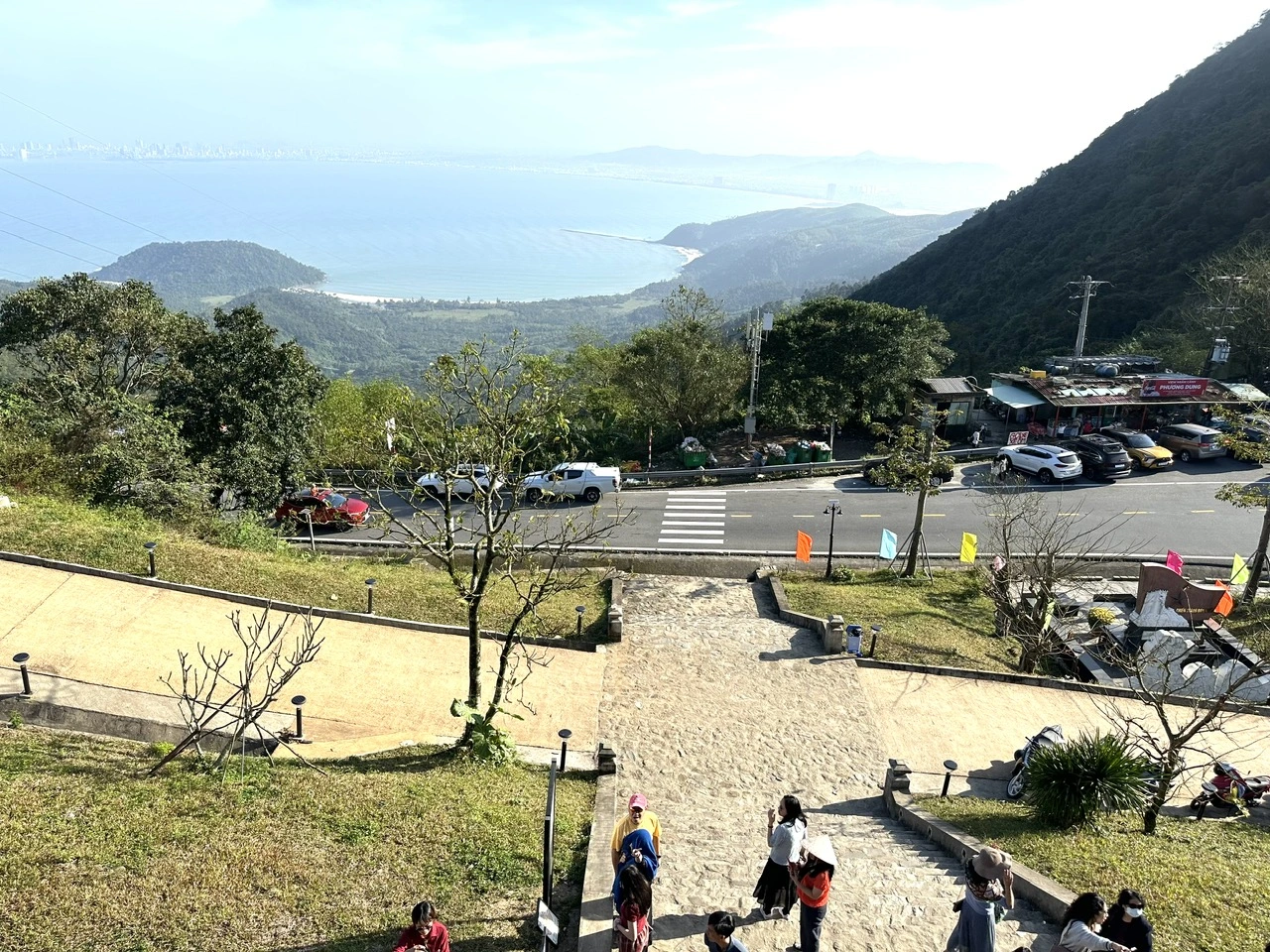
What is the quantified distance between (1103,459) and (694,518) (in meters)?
16.6

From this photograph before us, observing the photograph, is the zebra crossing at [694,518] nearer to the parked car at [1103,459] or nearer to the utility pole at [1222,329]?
the parked car at [1103,459]

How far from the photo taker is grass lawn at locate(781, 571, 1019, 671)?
17.5 m

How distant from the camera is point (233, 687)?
12.8 metres

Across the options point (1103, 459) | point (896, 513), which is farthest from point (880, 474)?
point (1103, 459)

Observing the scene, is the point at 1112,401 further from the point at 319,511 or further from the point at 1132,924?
the point at 1132,924

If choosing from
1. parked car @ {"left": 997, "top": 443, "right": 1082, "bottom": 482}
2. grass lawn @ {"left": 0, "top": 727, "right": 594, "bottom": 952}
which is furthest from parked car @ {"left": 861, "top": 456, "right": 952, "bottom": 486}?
grass lawn @ {"left": 0, "top": 727, "right": 594, "bottom": 952}

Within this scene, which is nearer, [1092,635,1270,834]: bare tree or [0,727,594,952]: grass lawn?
[0,727,594,952]: grass lawn

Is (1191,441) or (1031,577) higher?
(1191,441)

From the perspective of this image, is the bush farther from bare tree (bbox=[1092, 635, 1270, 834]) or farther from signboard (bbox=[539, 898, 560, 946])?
signboard (bbox=[539, 898, 560, 946])

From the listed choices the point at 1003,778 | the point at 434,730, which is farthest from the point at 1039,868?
the point at 434,730

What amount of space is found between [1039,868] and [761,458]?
86.0 feet

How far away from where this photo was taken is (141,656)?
1327cm

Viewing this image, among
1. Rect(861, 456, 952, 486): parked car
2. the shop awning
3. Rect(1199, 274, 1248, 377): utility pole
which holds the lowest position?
Rect(861, 456, 952, 486): parked car

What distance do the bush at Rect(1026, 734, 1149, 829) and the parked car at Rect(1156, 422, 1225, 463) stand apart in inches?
1092
